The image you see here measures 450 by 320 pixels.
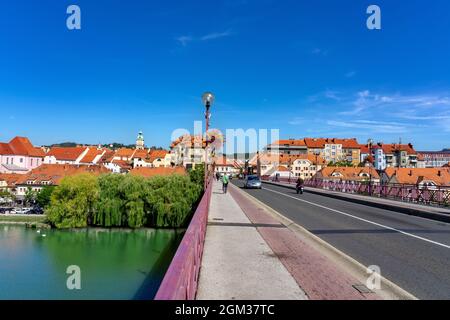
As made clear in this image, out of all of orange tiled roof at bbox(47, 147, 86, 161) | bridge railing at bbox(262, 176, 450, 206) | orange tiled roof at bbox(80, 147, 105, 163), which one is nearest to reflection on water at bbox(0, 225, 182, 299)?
bridge railing at bbox(262, 176, 450, 206)

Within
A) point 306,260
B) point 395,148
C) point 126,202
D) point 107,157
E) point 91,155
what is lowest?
point 126,202

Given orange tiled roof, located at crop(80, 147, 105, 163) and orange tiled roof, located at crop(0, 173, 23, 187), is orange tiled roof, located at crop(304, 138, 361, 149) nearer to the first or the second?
orange tiled roof, located at crop(80, 147, 105, 163)

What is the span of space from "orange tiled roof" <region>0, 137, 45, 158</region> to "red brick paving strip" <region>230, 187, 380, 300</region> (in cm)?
12822

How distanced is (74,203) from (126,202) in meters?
8.03

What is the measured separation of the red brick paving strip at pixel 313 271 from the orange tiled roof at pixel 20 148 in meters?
128

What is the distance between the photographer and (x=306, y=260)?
300 inches

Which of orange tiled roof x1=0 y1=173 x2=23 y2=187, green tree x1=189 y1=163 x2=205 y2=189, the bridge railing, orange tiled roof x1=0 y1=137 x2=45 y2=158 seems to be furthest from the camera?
orange tiled roof x1=0 y1=137 x2=45 y2=158

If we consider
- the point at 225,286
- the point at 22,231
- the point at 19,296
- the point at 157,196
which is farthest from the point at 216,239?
the point at 22,231

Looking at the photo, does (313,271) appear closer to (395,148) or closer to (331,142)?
(331,142)

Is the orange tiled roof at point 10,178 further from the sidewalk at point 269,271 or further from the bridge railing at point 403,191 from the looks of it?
the sidewalk at point 269,271

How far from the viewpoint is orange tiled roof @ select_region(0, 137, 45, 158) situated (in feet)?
385

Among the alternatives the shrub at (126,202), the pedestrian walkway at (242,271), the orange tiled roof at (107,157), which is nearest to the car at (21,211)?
the shrub at (126,202)

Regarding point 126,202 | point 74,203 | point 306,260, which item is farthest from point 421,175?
point 306,260

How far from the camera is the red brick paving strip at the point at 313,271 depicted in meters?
5.49
